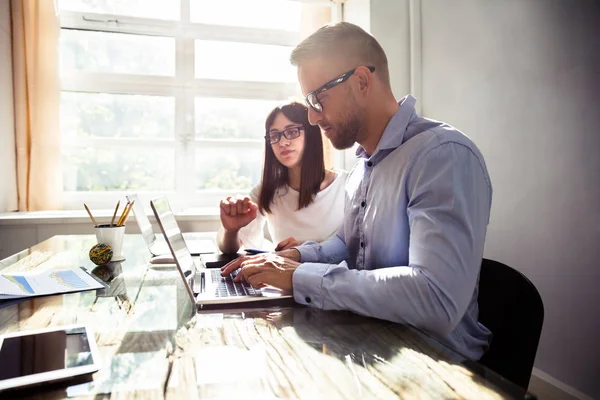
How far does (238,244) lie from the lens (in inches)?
70.3

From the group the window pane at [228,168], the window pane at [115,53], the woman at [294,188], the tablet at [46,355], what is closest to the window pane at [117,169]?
the window pane at [228,168]

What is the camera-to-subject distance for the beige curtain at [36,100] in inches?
119

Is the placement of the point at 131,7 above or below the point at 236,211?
above

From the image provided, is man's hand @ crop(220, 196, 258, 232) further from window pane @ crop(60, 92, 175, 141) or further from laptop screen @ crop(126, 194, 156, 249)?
window pane @ crop(60, 92, 175, 141)

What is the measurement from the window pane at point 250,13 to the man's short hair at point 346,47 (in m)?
2.48

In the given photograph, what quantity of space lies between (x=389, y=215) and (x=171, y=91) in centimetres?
277

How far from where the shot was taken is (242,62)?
364 centimetres

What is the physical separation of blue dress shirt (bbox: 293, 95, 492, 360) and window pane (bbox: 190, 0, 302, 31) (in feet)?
9.06

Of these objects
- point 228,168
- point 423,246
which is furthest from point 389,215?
point 228,168

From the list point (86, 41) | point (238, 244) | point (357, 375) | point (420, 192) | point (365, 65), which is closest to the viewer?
point (357, 375)

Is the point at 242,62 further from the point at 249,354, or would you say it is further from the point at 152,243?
the point at 249,354

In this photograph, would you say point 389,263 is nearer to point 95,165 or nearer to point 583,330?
point 583,330

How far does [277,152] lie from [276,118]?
0.55ft

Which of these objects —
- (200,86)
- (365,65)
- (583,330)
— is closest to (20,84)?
(200,86)
